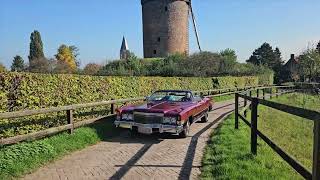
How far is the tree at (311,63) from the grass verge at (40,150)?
184 feet

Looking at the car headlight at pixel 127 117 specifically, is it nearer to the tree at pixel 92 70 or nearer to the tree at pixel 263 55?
the tree at pixel 92 70

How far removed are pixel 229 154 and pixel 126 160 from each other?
2.15 metres

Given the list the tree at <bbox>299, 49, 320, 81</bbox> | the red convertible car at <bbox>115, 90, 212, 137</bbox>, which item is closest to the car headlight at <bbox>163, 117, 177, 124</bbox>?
the red convertible car at <bbox>115, 90, 212, 137</bbox>

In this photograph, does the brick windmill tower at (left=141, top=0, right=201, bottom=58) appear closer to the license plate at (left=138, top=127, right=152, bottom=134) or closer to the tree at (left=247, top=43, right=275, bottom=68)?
the license plate at (left=138, top=127, right=152, bottom=134)

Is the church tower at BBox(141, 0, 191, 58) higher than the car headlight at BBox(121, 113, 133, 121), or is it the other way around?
the church tower at BBox(141, 0, 191, 58)

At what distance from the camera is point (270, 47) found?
4761 inches

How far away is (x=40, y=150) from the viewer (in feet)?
27.5

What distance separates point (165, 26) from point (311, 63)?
2373 cm

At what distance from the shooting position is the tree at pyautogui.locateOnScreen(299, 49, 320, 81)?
6089 cm

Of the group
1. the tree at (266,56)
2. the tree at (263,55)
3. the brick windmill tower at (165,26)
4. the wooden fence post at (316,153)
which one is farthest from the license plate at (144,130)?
the tree at (263,55)

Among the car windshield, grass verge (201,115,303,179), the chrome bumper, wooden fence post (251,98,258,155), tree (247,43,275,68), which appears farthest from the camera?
tree (247,43,275,68)

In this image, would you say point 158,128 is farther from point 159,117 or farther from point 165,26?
point 165,26

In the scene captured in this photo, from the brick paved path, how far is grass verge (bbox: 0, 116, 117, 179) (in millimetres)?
236

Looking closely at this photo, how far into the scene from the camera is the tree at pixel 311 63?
200 feet
